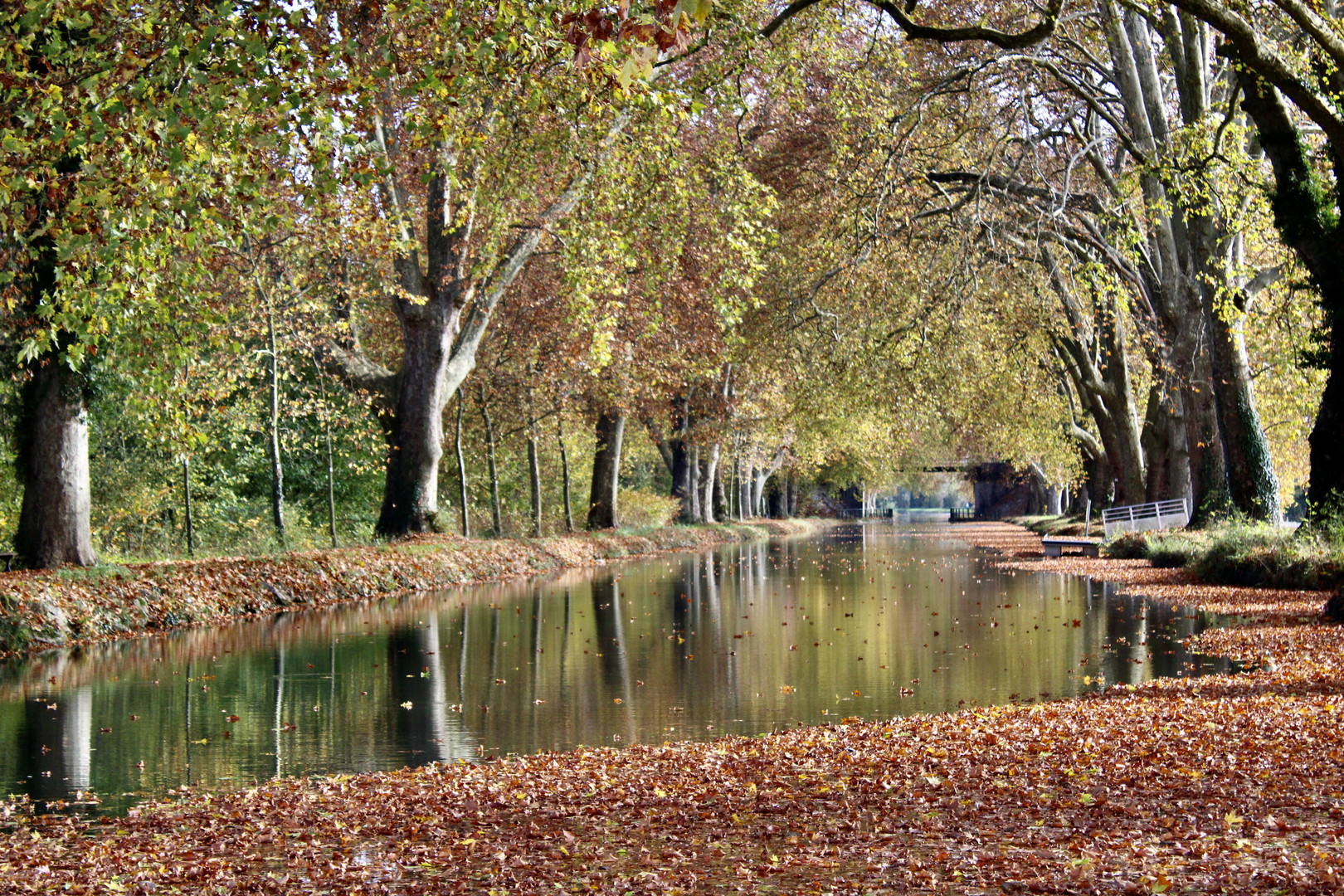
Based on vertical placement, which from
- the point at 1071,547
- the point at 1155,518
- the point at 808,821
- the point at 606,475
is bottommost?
the point at 1071,547

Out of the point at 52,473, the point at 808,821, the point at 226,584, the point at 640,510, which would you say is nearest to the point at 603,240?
the point at 226,584

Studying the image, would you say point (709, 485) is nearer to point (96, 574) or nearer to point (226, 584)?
point (226, 584)

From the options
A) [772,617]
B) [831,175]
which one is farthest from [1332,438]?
[831,175]

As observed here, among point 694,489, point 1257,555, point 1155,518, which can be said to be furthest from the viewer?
point 694,489

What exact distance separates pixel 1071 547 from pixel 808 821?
27807mm

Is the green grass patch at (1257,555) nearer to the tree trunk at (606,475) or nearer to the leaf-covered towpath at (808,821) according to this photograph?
the leaf-covered towpath at (808,821)

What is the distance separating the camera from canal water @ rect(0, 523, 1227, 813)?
321 inches

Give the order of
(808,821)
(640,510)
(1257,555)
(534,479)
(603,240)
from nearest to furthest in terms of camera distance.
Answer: (808,821), (1257,555), (603,240), (534,479), (640,510)

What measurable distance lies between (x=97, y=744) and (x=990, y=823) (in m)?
6.23

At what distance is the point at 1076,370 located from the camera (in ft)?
115

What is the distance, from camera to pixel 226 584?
17.3 metres

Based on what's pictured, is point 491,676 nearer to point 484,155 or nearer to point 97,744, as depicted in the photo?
point 97,744

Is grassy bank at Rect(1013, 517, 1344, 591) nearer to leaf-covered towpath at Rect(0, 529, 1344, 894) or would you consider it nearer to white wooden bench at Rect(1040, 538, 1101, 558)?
white wooden bench at Rect(1040, 538, 1101, 558)

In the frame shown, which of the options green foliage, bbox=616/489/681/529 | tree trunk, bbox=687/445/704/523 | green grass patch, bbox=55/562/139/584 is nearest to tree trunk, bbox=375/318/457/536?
green grass patch, bbox=55/562/139/584
